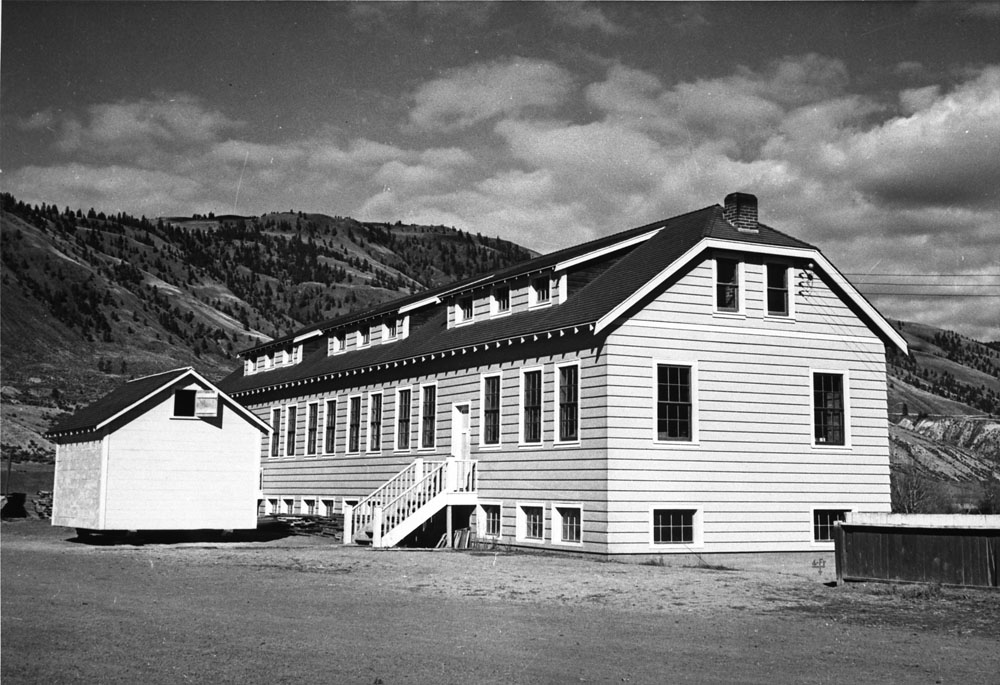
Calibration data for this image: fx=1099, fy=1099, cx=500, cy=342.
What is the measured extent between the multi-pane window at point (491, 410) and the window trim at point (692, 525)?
5.13 metres

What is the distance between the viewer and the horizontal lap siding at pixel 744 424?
24.0 meters

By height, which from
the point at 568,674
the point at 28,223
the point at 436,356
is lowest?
the point at 568,674

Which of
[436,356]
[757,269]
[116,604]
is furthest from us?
[436,356]

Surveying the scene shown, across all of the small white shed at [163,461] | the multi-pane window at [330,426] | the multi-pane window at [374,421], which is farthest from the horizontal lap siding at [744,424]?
the multi-pane window at [330,426]

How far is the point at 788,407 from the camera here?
25969mm

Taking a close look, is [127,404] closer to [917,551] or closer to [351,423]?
[351,423]

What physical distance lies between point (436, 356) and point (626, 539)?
862 cm

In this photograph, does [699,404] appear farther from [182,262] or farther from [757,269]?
[182,262]

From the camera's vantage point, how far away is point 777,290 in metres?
26.3

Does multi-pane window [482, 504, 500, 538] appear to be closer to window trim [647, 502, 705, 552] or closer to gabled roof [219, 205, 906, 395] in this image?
gabled roof [219, 205, 906, 395]

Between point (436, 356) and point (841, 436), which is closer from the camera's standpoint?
point (841, 436)

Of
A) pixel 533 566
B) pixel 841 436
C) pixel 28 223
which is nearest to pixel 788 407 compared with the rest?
pixel 841 436

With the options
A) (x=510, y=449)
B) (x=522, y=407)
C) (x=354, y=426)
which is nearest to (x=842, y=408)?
(x=522, y=407)

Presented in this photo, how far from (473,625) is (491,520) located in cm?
1495
